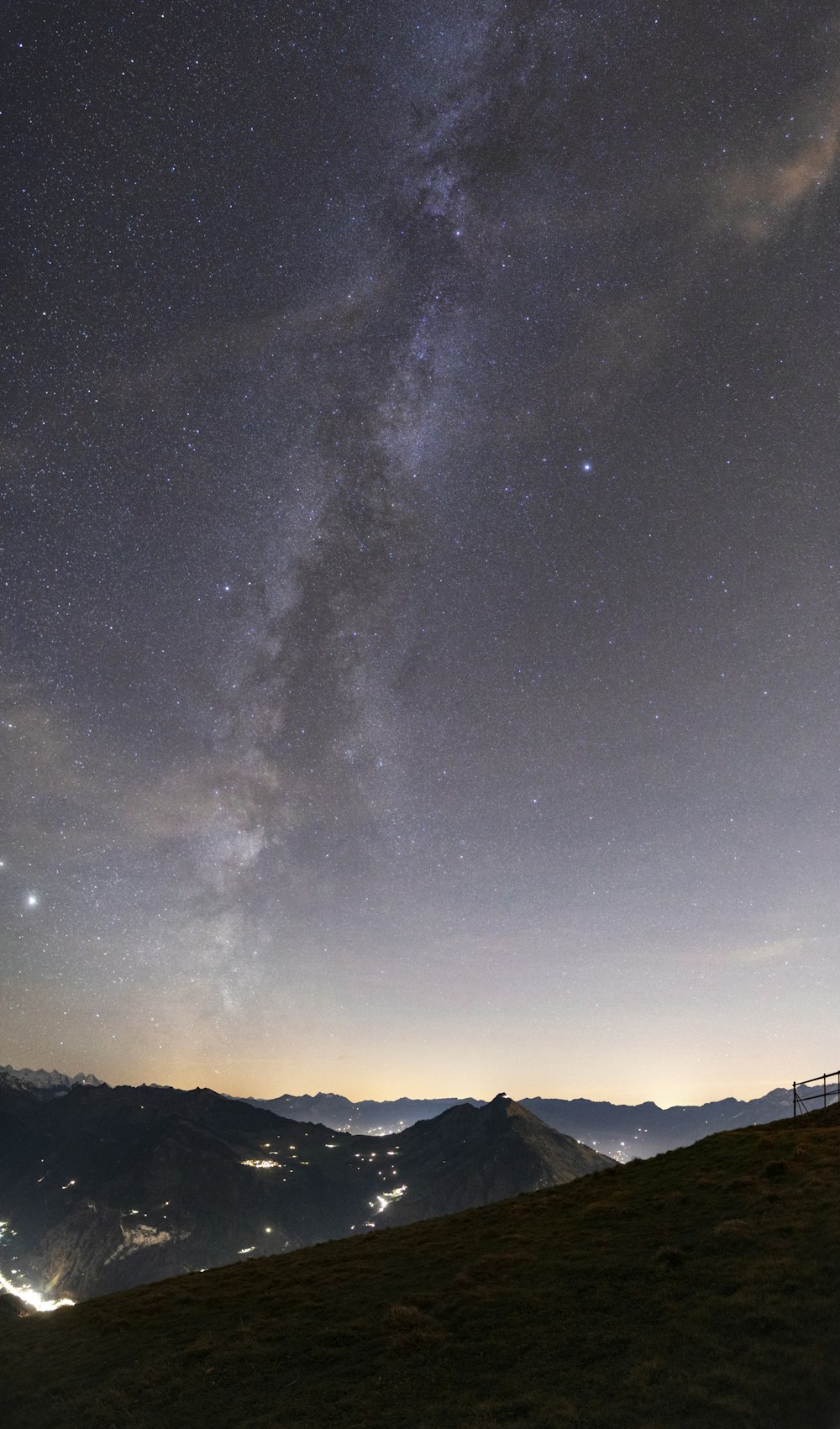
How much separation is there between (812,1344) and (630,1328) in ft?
15.9

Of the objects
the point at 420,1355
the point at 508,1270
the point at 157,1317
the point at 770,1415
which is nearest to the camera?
the point at 770,1415

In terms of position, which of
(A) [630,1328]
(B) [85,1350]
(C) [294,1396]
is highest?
(A) [630,1328]

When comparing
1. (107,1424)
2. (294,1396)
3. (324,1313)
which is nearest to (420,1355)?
(294,1396)

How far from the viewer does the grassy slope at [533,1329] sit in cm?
1591

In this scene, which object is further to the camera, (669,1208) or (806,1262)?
(669,1208)

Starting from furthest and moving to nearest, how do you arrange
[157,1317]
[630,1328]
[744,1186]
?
[157,1317] < [744,1186] < [630,1328]

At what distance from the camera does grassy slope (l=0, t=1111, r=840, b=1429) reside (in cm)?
1591

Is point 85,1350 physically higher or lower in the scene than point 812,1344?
lower

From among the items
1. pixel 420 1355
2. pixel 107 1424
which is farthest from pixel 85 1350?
pixel 420 1355

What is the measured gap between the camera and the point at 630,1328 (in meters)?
18.8

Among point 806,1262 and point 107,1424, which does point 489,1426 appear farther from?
point 107,1424

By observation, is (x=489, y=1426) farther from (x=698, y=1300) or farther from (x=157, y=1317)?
(x=157, y=1317)

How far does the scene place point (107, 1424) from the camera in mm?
20719

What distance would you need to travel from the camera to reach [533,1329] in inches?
797
